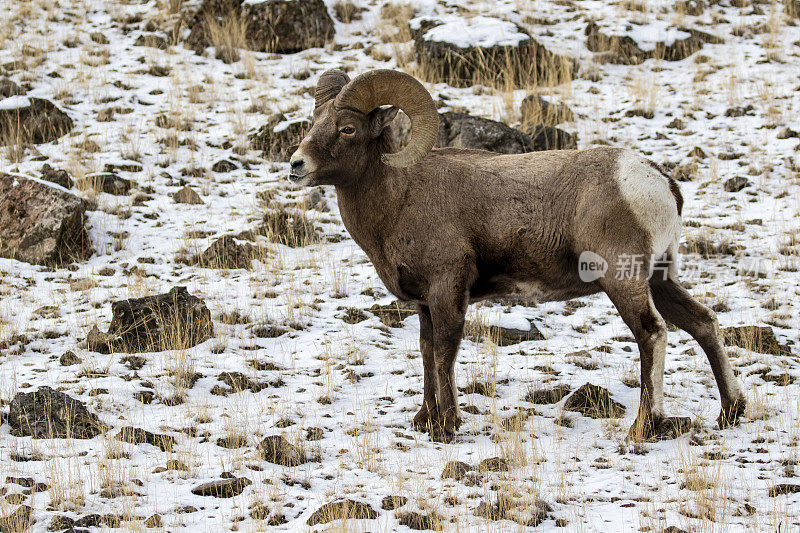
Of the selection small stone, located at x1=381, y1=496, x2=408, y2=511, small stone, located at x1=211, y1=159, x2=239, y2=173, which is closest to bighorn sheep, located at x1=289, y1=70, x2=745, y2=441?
small stone, located at x1=381, y1=496, x2=408, y2=511

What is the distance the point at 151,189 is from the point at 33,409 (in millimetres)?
6393

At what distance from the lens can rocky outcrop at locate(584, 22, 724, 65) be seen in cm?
1602

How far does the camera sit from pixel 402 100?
6938 mm

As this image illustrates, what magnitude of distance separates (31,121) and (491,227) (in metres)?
9.62

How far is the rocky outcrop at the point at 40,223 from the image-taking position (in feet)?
35.7

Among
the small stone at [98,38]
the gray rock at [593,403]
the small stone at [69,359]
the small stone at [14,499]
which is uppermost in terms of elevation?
the small stone at [98,38]

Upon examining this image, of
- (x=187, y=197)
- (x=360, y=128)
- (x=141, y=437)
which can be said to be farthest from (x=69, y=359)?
(x=187, y=197)

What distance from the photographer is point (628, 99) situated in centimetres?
1481

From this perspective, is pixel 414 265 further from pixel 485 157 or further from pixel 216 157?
pixel 216 157

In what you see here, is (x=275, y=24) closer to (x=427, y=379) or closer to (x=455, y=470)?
(x=427, y=379)

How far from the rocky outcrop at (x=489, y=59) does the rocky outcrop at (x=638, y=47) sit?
104 centimetres

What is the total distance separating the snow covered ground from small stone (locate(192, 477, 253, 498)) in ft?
0.21

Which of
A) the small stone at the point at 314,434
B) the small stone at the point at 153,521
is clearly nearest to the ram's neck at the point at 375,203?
the small stone at the point at 314,434

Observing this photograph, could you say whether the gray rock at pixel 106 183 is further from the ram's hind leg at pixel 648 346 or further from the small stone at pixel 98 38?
the ram's hind leg at pixel 648 346
